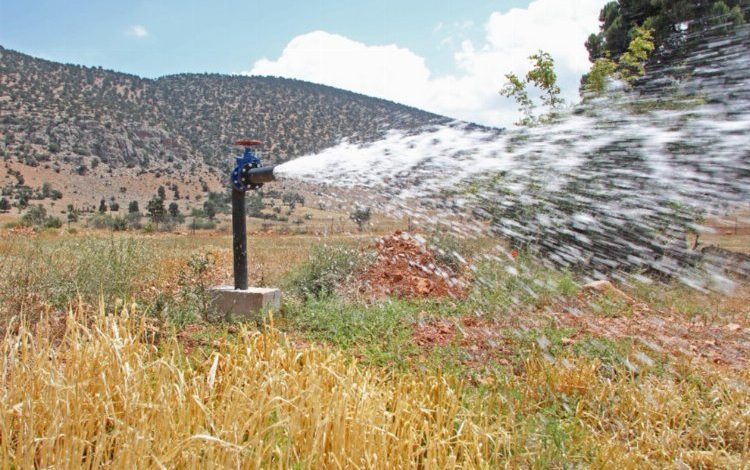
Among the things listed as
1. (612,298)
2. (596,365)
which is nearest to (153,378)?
(596,365)

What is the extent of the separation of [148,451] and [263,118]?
41751 mm

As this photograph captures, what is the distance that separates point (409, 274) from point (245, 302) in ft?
9.93

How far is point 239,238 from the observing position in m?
5.48

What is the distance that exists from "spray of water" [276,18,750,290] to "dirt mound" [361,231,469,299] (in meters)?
1.66

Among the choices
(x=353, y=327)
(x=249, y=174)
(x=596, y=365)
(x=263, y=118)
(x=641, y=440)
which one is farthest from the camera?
(x=263, y=118)

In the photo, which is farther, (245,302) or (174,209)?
(174,209)

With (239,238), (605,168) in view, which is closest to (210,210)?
(239,238)

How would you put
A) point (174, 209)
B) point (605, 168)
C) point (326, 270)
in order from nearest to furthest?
point (605, 168) < point (326, 270) < point (174, 209)

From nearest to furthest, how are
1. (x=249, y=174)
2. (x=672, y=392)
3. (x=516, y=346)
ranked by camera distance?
(x=672, y=392) < (x=516, y=346) < (x=249, y=174)

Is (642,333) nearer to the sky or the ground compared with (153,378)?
nearer to the ground

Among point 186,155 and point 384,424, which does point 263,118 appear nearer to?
point 186,155

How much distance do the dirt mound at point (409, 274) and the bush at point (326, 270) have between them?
0.72ft

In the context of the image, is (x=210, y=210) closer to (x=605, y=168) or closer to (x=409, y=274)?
(x=409, y=274)

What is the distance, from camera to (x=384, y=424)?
240cm
